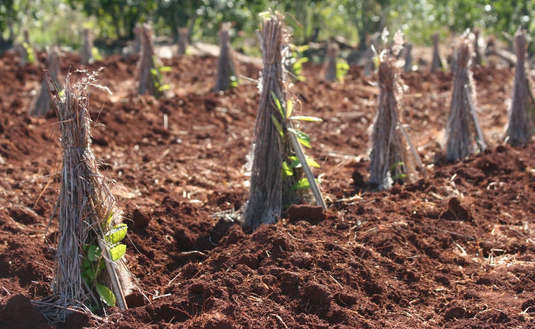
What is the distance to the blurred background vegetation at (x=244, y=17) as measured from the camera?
16.9 m

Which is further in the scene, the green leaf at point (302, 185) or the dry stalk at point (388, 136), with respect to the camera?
the dry stalk at point (388, 136)

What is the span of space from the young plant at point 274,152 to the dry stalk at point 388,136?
93 centimetres

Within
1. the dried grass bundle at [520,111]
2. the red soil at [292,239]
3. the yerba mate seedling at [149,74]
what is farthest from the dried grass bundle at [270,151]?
the yerba mate seedling at [149,74]

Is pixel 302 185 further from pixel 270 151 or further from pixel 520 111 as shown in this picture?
pixel 520 111

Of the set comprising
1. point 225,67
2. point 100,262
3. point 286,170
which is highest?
point 225,67

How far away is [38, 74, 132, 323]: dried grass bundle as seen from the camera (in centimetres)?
334

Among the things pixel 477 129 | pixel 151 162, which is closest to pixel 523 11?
pixel 477 129

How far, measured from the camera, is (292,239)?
3.96m

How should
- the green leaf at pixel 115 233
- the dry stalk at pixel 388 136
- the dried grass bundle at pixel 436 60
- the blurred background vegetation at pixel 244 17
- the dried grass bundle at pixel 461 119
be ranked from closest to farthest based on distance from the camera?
the green leaf at pixel 115 233 → the dry stalk at pixel 388 136 → the dried grass bundle at pixel 461 119 → the dried grass bundle at pixel 436 60 → the blurred background vegetation at pixel 244 17

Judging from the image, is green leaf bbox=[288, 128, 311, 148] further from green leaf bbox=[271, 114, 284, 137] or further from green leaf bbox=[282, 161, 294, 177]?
green leaf bbox=[282, 161, 294, 177]

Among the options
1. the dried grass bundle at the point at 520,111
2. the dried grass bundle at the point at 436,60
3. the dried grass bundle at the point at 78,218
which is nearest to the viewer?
the dried grass bundle at the point at 78,218

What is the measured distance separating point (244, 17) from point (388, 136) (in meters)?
13.0

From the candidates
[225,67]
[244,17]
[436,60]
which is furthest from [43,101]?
[244,17]

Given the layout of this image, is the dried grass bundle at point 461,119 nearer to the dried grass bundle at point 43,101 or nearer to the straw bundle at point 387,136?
the straw bundle at point 387,136
